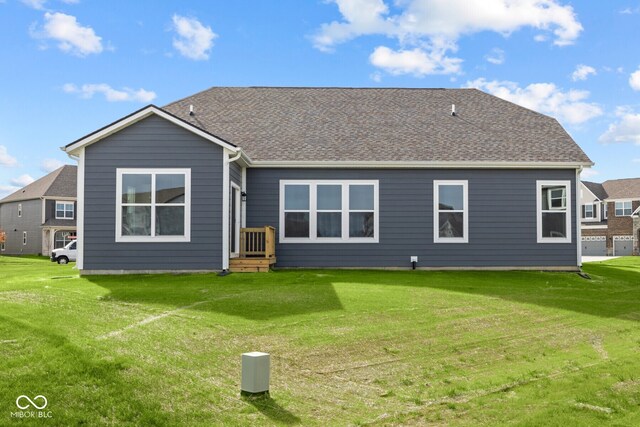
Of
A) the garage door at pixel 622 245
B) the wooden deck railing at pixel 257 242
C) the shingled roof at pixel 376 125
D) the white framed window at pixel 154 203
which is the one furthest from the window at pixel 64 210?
the garage door at pixel 622 245

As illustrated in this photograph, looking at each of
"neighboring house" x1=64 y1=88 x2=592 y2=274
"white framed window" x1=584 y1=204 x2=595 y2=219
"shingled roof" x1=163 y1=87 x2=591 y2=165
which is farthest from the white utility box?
"white framed window" x1=584 y1=204 x2=595 y2=219

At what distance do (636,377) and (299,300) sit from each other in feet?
19.5

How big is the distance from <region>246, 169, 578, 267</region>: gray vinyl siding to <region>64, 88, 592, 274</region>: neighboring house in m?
0.03

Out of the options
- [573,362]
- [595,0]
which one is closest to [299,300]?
[573,362]

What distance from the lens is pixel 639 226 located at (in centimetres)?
5522

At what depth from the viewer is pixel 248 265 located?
1672 centimetres

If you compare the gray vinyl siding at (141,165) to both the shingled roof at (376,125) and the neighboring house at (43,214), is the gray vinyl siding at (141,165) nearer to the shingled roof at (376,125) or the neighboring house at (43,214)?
the shingled roof at (376,125)

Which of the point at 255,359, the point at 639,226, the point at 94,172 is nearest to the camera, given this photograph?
the point at 255,359

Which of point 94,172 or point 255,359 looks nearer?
point 255,359

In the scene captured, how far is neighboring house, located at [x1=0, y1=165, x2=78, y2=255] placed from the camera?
160 feet

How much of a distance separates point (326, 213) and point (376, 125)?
4.28 metres

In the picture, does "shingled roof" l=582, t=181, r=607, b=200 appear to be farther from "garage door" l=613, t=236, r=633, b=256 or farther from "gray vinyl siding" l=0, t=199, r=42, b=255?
"gray vinyl siding" l=0, t=199, r=42, b=255

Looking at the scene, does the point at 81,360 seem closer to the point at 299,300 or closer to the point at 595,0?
the point at 299,300

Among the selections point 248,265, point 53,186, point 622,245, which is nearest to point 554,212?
point 248,265
